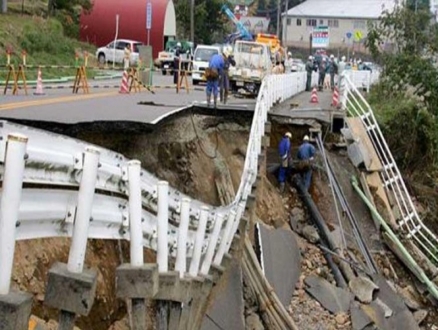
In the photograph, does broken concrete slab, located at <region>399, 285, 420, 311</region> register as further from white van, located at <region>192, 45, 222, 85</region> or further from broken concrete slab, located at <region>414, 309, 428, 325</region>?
white van, located at <region>192, 45, 222, 85</region>

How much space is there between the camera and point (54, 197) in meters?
4.63

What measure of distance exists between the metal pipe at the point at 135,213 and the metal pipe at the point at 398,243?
13624 millimetres

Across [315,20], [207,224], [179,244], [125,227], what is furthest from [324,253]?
[315,20]

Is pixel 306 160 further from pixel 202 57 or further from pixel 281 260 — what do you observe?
pixel 202 57

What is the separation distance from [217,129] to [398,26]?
15.3m

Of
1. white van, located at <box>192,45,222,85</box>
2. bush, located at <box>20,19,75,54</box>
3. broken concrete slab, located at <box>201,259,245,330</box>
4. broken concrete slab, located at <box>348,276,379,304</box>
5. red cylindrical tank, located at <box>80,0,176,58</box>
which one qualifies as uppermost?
red cylindrical tank, located at <box>80,0,176,58</box>

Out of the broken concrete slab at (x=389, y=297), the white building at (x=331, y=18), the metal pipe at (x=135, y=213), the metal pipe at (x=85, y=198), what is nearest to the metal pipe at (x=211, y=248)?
the metal pipe at (x=135, y=213)

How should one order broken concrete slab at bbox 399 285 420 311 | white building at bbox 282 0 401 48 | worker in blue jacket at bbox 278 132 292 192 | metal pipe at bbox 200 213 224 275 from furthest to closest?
white building at bbox 282 0 401 48, worker in blue jacket at bbox 278 132 292 192, broken concrete slab at bbox 399 285 420 311, metal pipe at bbox 200 213 224 275

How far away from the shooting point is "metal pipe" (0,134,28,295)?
154 inches

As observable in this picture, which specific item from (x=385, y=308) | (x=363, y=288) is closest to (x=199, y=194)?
(x=363, y=288)

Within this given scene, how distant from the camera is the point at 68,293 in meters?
4.41

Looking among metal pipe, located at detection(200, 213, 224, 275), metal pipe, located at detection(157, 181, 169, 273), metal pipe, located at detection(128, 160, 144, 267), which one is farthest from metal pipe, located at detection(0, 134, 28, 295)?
metal pipe, located at detection(200, 213, 224, 275)

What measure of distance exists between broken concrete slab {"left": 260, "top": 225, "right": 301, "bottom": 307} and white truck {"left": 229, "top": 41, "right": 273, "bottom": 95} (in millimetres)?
13576

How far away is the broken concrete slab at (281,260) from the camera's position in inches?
607
